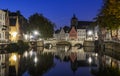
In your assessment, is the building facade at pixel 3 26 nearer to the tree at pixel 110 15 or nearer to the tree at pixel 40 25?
the tree at pixel 40 25

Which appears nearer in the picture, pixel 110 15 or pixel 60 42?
pixel 110 15

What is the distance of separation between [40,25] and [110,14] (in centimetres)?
4650

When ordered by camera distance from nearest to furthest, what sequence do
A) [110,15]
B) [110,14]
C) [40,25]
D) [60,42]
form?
[110,14], [110,15], [40,25], [60,42]

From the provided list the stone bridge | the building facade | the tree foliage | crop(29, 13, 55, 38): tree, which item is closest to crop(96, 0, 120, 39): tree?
the tree foliage

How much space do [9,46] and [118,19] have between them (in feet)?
74.7

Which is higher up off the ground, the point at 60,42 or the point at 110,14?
the point at 110,14

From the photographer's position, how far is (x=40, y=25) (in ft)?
353

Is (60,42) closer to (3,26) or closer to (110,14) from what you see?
(3,26)

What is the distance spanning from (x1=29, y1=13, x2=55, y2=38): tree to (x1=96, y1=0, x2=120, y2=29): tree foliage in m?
34.2

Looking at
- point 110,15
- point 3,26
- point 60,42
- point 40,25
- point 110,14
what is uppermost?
point 40,25

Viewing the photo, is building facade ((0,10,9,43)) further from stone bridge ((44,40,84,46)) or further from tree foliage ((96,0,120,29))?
stone bridge ((44,40,84,46))

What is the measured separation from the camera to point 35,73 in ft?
121

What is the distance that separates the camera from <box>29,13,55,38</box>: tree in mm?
107312

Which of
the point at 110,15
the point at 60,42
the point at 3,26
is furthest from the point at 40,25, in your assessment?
the point at 110,15
